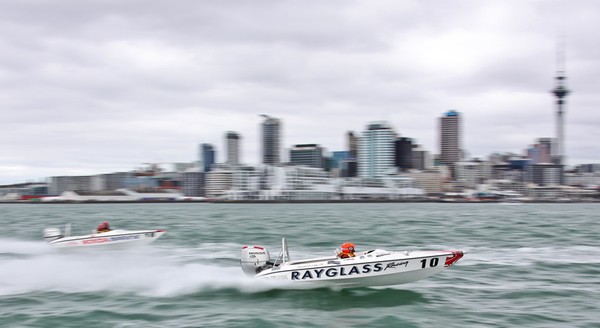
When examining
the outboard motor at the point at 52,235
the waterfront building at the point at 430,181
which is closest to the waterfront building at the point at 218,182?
the waterfront building at the point at 430,181

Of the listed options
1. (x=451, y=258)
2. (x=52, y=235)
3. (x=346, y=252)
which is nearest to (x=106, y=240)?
(x=52, y=235)

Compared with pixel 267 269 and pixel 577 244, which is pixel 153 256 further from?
pixel 577 244

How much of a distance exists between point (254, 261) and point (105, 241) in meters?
Answer: 10.8

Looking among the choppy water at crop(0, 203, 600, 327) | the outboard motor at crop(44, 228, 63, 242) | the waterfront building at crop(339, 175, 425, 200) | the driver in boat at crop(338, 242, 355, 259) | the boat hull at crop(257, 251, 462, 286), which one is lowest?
the waterfront building at crop(339, 175, 425, 200)

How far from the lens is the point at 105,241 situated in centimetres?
2212

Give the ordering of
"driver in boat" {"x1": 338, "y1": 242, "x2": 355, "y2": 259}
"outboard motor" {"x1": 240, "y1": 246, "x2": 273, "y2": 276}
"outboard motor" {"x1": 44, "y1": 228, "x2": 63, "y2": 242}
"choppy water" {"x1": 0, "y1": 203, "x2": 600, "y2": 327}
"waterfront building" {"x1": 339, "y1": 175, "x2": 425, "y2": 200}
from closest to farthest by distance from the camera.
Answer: "choppy water" {"x1": 0, "y1": 203, "x2": 600, "y2": 327}, "driver in boat" {"x1": 338, "y1": 242, "x2": 355, "y2": 259}, "outboard motor" {"x1": 240, "y1": 246, "x2": 273, "y2": 276}, "outboard motor" {"x1": 44, "y1": 228, "x2": 63, "y2": 242}, "waterfront building" {"x1": 339, "y1": 175, "x2": 425, "y2": 200}

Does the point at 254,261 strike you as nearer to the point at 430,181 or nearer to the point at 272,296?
the point at 272,296

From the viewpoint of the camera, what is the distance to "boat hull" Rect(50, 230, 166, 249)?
2189 cm

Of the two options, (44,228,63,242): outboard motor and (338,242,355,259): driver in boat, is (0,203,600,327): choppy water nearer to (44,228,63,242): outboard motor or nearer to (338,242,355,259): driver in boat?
(338,242,355,259): driver in boat

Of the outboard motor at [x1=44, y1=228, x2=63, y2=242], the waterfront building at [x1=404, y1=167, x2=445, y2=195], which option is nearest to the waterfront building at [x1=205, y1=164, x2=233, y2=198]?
the waterfront building at [x1=404, y1=167, x2=445, y2=195]

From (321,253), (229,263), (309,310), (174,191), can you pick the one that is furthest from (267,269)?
(174,191)

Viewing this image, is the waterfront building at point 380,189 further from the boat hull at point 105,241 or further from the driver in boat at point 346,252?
the driver in boat at point 346,252

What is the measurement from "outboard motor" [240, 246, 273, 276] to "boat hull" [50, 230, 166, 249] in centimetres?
1027

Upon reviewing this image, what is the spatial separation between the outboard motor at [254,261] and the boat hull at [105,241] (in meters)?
10.3
